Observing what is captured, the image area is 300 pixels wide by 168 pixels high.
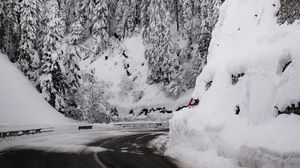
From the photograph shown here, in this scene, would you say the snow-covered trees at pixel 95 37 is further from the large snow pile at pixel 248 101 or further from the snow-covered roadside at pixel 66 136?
the large snow pile at pixel 248 101

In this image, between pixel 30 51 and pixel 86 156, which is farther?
pixel 30 51

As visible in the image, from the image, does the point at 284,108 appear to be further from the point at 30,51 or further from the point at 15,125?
the point at 30,51

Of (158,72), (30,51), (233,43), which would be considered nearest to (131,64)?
(158,72)

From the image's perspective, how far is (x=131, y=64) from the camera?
63250mm

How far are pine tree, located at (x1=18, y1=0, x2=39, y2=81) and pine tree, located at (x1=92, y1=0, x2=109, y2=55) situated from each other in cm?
2457

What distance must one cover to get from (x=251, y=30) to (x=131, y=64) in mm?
48315

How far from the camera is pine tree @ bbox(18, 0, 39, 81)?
38188 millimetres

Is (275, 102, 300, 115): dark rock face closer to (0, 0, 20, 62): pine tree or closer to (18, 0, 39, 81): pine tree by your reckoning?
(18, 0, 39, 81): pine tree

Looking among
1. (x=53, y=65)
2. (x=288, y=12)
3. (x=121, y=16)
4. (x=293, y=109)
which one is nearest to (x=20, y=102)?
(x=53, y=65)

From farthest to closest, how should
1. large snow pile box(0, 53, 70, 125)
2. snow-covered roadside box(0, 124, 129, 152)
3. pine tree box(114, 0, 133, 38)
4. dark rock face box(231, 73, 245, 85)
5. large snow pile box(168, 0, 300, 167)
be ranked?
pine tree box(114, 0, 133, 38) < large snow pile box(0, 53, 70, 125) < snow-covered roadside box(0, 124, 129, 152) < dark rock face box(231, 73, 245, 85) < large snow pile box(168, 0, 300, 167)

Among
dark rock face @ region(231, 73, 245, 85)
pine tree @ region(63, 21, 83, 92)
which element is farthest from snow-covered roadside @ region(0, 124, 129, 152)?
dark rock face @ region(231, 73, 245, 85)

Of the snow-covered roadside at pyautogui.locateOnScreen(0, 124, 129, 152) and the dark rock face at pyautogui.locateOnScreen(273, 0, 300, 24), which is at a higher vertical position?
the dark rock face at pyautogui.locateOnScreen(273, 0, 300, 24)

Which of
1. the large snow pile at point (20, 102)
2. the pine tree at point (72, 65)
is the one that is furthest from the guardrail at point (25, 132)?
the pine tree at point (72, 65)

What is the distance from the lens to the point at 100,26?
2542 inches
